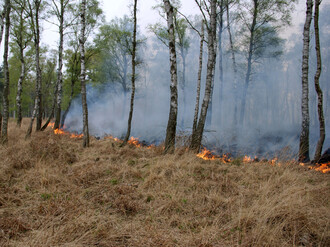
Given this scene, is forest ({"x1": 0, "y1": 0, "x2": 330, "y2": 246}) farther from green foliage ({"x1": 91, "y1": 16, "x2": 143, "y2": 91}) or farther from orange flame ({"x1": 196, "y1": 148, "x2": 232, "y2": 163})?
green foliage ({"x1": 91, "y1": 16, "x2": 143, "y2": 91})

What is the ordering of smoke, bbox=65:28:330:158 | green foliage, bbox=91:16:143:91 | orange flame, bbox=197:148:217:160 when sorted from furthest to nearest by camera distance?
1. green foliage, bbox=91:16:143:91
2. smoke, bbox=65:28:330:158
3. orange flame, bbox=197:148:217:160

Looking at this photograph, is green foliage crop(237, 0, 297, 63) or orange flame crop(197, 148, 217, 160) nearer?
orange flame crop(197, 148, 217, 160)

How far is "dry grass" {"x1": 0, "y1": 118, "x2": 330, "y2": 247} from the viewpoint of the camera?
2.33m

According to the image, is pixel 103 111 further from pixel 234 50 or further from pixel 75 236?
pixel 75 236

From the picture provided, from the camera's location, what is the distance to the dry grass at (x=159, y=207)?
233 cm

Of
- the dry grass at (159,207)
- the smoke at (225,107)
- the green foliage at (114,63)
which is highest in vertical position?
the green foliage at (114,63)

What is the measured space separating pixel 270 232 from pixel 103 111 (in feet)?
75.2

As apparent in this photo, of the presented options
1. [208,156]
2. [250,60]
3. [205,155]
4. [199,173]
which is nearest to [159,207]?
[199,173]

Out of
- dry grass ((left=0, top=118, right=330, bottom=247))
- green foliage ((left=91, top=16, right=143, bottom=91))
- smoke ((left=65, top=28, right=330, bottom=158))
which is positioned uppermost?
green foliage ((left=91, top=16, right=143, bottom=91))

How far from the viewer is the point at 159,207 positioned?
3205mm

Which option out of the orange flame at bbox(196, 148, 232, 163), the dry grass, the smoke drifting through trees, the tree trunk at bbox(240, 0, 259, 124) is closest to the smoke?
the smoke drifting through trees

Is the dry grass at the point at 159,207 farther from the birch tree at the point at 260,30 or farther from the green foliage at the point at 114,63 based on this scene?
the green foliage at the point at 114,63

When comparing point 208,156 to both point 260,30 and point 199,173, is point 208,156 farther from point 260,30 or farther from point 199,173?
point 260,30

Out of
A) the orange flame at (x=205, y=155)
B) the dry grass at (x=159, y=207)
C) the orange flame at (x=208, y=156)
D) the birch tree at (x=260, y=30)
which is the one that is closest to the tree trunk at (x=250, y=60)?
the birch tree at (x=260, y=30)
